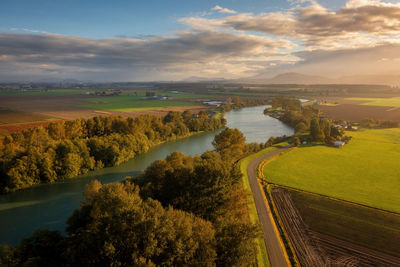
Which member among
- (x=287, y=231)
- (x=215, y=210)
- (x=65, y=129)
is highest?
(x=65, y=129)

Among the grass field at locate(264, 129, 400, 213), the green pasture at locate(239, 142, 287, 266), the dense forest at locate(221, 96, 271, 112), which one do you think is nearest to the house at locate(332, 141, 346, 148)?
the grass field at locate(264, 129, 400, 213)

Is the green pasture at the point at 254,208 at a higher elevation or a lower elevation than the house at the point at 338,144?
lower

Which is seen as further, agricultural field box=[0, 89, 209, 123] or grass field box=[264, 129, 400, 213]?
agricultural field box=[0, 89, 209, 123]

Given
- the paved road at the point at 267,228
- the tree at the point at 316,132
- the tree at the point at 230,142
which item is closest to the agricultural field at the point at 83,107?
the tree at the point at 230,142

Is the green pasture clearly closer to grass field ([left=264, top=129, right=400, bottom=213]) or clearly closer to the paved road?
the paved road

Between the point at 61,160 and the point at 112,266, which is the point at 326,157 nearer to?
the point at 112,266

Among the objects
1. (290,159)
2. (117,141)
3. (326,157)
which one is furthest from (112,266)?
(326,157)

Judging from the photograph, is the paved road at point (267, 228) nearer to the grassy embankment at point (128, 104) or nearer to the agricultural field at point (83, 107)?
the agricultural field at point (83, 107)
